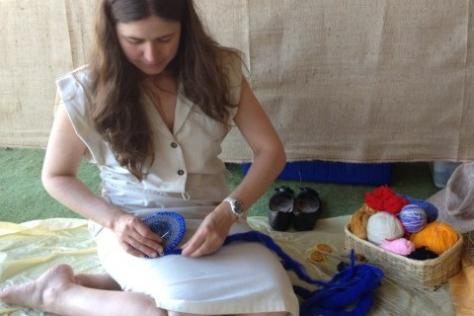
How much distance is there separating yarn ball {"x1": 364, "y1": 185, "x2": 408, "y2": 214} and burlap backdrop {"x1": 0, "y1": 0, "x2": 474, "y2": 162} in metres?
0.26

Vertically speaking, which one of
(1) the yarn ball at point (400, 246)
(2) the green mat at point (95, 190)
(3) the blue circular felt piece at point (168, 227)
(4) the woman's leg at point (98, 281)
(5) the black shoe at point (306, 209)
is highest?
(3) the blue circular felt piece at point (168, 227)

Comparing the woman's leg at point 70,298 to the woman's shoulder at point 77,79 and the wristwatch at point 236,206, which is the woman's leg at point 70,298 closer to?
the wristwatch at point 236,206

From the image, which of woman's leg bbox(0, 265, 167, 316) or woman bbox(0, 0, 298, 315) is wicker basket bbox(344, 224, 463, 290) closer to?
woman bbox(0, 0, 298, 315)

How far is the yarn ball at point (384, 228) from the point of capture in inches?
50.0

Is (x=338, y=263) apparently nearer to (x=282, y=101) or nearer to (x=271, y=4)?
(x=282, y=101)

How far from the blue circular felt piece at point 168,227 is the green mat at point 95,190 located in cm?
56

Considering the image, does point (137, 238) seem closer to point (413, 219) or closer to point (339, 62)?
point (413, 219)

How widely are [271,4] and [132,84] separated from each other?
0.56 m

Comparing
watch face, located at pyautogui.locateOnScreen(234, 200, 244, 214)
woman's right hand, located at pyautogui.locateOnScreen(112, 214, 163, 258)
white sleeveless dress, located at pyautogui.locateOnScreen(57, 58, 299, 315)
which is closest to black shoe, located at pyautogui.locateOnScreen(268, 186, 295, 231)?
white sleeveless dress, located at pyautogui.locateOnScreen(57, 58, 299, 315)

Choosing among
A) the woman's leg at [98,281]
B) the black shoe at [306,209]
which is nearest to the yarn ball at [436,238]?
the black shoe at [306,209]

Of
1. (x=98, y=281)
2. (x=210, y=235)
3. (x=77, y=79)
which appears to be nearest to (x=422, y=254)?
(x=210, y=235)

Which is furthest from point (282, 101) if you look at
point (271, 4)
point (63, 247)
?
point (63, 247)

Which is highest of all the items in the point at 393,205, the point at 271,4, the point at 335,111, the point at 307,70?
the point at 271,4

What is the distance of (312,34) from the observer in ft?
4.87
